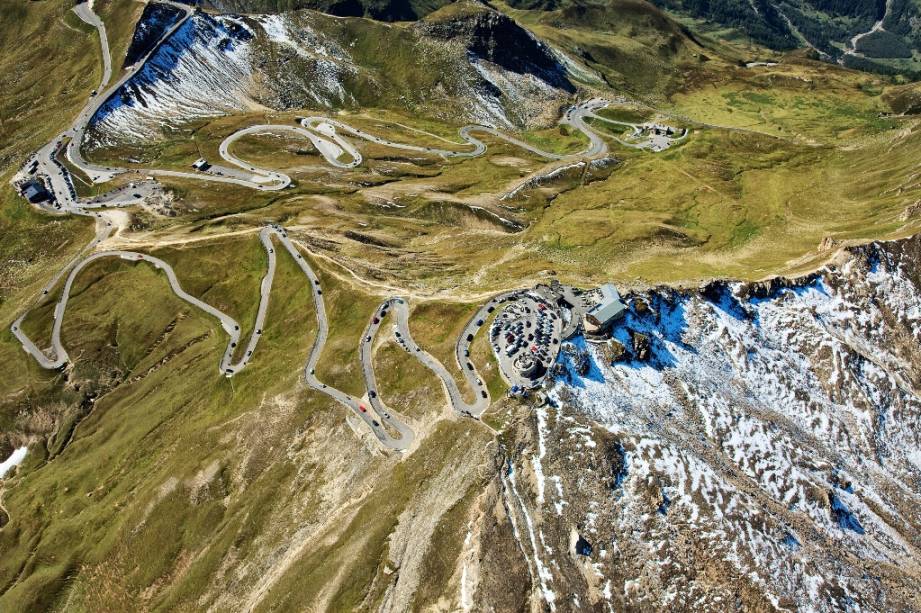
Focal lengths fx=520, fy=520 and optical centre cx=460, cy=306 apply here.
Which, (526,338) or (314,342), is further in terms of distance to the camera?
(314,342)

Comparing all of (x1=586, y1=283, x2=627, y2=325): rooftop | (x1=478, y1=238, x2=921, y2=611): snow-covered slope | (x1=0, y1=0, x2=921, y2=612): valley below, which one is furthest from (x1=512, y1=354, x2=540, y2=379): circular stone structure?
(x1=586, y1=283, x2=627, y2=325): rooftop

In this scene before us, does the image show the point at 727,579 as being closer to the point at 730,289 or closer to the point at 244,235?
the point at 730,289

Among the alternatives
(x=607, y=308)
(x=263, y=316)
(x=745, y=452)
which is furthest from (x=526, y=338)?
(x=263, y=316)

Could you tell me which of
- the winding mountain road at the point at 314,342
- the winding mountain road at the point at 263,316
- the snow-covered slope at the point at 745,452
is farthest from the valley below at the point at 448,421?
the winding mountain road at the point at 263,316

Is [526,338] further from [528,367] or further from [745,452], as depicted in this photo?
[745,452]

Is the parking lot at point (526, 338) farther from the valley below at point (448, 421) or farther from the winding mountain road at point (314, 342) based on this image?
the winding mountain road at point (314, 342)

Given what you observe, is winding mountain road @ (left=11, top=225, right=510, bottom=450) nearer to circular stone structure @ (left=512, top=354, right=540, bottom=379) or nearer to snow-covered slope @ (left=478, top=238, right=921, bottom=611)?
circular stone structure @ (left=512, top=354, right=540, bottom=379)
